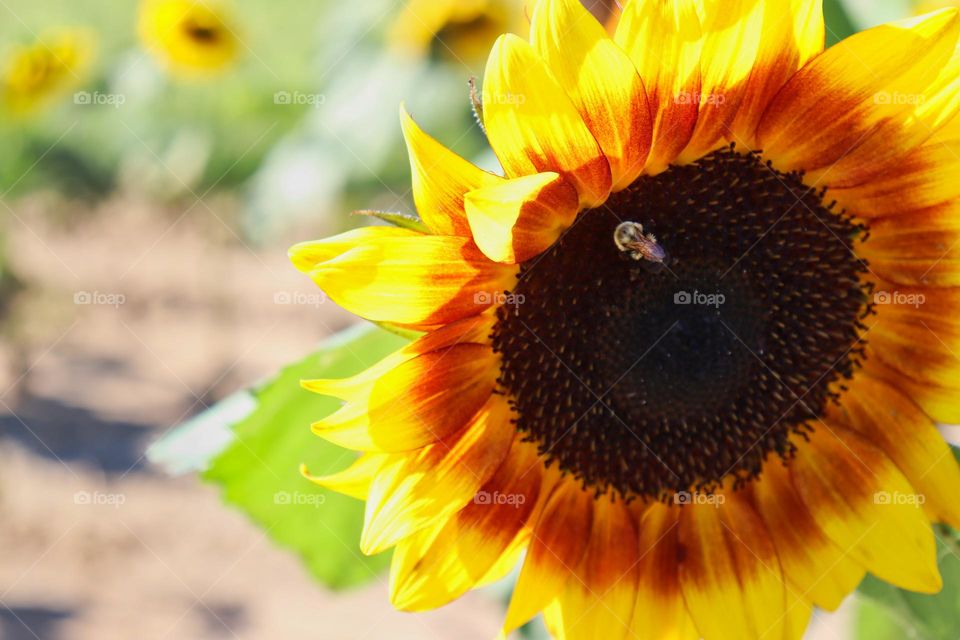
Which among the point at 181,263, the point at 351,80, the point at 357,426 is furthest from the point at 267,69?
the point at 357,426

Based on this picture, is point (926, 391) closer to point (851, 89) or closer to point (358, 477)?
point (851, 89)

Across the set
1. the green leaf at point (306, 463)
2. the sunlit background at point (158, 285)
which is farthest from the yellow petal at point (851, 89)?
the sunlit background at point (158, 285)

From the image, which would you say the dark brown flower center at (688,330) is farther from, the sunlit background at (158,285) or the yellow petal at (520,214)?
the sunlit background at (158,285)

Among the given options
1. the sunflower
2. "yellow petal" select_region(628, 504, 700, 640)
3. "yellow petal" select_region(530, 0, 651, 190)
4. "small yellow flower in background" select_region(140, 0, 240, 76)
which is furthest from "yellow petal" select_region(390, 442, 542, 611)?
"small yellow flower in background" select_region(140, 0, 240, 76)

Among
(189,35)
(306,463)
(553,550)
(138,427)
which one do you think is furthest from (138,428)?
(553,550)

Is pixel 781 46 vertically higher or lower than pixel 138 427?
higher

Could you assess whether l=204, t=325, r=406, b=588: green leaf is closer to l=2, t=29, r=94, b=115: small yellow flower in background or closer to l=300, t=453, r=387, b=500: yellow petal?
l=300, t=453, r=387, b=500: yellow petal

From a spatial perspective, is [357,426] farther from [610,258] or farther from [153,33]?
[153,33]
